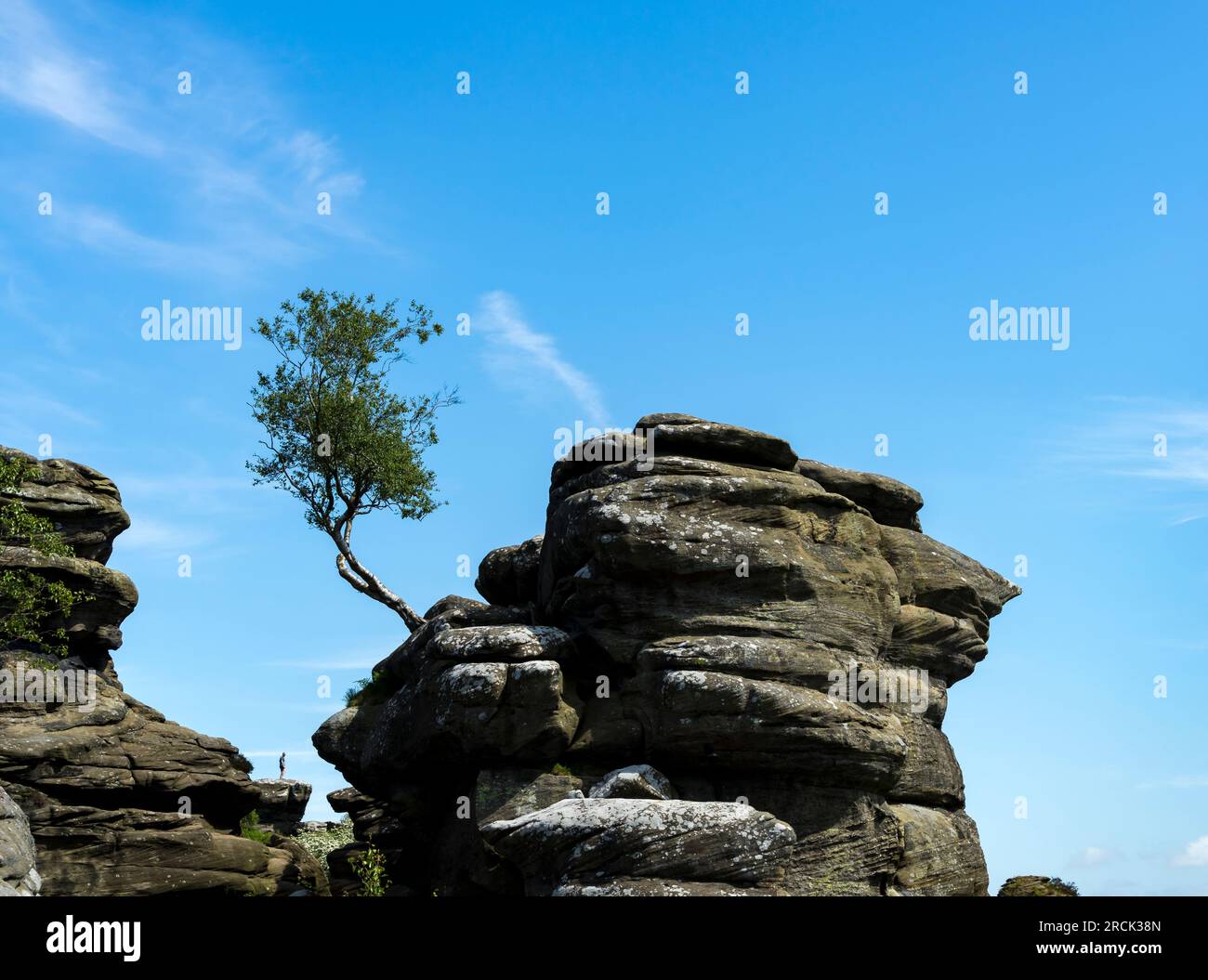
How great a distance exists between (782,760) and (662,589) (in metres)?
6.44

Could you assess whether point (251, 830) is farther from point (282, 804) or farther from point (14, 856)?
point (14, 856)

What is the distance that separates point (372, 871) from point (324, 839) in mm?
20666

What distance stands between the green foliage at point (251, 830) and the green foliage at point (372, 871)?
21.2 feet

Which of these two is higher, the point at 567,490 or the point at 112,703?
the point at 567,490

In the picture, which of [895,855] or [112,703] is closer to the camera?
[895,855]

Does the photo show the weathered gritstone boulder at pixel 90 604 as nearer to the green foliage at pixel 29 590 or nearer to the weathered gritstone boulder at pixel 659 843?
the green foliage at pixel 29 590

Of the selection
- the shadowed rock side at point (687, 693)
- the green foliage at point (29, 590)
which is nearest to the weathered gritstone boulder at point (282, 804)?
the green foliage at point (29, 590)

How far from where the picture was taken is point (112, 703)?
45406 mm

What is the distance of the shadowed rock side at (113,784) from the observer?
3969 cm

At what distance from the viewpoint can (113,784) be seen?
41.8 m
